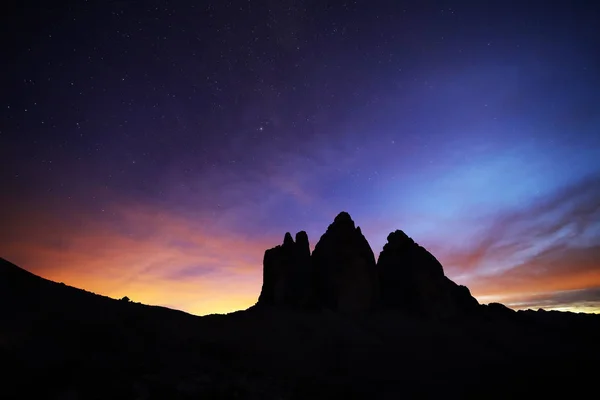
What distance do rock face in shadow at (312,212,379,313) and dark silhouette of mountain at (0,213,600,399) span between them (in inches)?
9.2

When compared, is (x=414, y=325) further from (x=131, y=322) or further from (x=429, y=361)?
(x=131, y=322)

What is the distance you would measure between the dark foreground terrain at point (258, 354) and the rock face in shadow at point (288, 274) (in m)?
7.59

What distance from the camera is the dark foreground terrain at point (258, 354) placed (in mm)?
16891

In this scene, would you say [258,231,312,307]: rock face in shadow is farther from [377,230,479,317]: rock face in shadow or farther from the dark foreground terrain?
[377,230,479,317]: rock face in shadow

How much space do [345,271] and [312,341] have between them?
1766 cm

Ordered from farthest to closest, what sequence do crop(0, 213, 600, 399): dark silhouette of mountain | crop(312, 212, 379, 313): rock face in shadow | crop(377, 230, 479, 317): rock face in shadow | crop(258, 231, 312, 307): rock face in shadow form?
crop(258, 231, 312, 307): rock face in shadow
crop(377, 230, 479, 317): rock face in shadow
crop(312, 212, 379, 313): rock face in shadow
crop(0, 213, 600, 399): dark silhouette of mountain

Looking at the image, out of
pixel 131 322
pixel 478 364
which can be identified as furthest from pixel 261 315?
pixel 478 364

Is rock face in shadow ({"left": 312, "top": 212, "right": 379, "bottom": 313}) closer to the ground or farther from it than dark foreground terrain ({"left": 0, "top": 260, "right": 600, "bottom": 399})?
farther from it

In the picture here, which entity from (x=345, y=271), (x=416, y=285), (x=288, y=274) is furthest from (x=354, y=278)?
(x=288, y=274)

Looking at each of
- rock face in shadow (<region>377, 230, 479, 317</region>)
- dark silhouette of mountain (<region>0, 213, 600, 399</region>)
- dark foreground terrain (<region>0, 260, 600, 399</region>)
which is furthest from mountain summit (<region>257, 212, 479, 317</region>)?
dark foreground terrain (<region>0, 260, 600, 399</region>)

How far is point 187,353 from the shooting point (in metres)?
22.9

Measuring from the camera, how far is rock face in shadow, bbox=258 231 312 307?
180 ft

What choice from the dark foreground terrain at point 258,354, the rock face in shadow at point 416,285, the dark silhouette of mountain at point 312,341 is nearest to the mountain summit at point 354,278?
the rock face in shadow at point 416,285

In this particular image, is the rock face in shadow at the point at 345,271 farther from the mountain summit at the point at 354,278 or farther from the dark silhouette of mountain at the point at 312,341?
the dark silhouette of mountain at the point at 312,341
